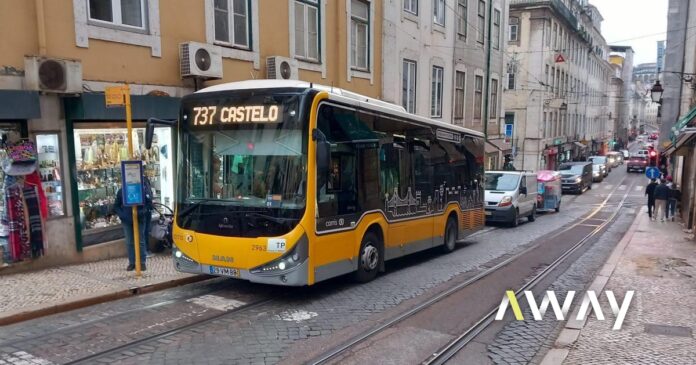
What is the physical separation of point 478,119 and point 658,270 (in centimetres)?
2022

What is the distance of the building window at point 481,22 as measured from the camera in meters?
28.5

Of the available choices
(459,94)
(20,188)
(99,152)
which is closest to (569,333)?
(20,188)

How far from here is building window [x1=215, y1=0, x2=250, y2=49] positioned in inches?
491

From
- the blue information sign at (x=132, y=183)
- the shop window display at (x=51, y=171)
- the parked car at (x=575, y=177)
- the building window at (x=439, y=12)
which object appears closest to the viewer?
the blue information sign at (x=132, y=183)

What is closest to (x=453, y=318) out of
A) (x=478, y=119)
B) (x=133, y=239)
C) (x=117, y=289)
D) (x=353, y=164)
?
(x=353, y=164)

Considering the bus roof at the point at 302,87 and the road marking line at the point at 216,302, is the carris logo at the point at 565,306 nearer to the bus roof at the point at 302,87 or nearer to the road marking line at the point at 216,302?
the road marking line at the point at 216,302

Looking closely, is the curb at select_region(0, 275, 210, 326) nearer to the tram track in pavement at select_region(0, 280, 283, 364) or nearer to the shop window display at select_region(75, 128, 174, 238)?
the tram track in pavement at select_region(0, 280, 283, 364)

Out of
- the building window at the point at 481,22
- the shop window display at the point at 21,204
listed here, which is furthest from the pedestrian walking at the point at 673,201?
the shop window display at the point at 21,204

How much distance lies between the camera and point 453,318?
730cm

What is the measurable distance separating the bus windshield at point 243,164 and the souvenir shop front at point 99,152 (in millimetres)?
2780

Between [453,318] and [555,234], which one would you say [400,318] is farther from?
[555,234]

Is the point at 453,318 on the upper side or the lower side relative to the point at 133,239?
lower

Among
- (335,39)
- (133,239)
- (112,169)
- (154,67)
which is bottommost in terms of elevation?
(133,239)

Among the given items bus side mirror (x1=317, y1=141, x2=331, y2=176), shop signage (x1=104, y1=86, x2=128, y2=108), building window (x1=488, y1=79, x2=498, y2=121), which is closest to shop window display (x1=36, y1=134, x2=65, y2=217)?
shop signage (x1=104, y1=86, x2=128, y2=108)
